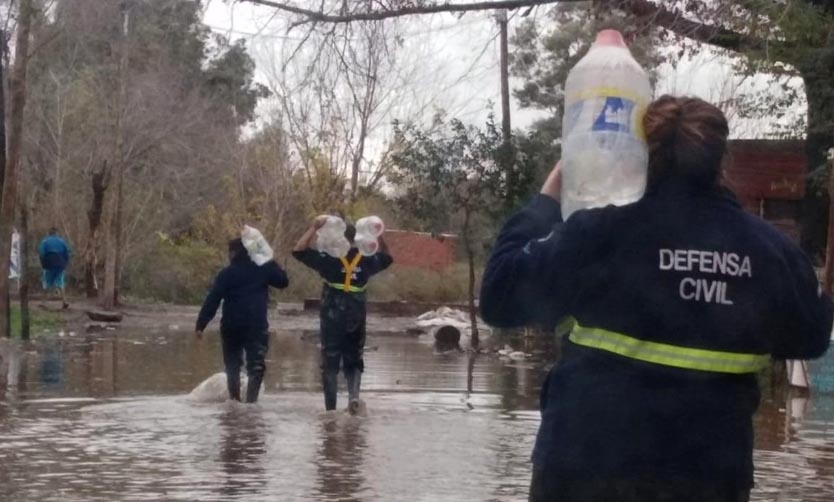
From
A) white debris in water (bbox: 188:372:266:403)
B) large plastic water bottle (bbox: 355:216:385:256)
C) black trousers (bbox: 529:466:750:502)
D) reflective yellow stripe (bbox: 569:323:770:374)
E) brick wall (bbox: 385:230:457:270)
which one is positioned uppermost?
brick wall (bbox: 385:230:457:270)

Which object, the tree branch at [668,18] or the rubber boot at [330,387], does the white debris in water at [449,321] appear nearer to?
the rubber boot at [330,387]

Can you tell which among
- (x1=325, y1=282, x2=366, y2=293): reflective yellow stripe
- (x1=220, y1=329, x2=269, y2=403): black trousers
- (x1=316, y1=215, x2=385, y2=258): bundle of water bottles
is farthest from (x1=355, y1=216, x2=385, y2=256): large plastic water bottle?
(x1=220, y1=329, x2=269, y2=403): black trousers

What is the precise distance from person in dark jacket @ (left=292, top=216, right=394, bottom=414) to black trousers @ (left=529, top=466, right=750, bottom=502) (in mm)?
9406

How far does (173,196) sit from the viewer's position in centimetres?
4409

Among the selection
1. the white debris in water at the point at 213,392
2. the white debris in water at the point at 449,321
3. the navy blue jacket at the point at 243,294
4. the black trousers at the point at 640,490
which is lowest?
the white debris in water at the point at 213,392

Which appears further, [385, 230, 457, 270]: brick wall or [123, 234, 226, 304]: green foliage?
[385, 230, 457, 270]: brick wall

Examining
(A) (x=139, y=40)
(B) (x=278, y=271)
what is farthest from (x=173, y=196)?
(B) (x=278, y=271)

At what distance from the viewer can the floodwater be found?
9312 millimetres

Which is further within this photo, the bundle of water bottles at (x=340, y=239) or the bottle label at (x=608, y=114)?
the bundle of water bottles at (x=340, y=239)

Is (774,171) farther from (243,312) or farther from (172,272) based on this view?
(172,272)

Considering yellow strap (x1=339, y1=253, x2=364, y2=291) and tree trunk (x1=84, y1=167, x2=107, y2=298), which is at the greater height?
tree trunk (x1=84, y1=167, x2=107, y2=298)

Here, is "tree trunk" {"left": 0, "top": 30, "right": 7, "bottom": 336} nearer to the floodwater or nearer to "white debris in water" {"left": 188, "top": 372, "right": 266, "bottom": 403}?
the floodwater

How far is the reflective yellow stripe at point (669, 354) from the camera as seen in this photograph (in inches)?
139

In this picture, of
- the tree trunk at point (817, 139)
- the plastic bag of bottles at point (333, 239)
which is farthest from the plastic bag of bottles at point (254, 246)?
the tree trunk at point (817, 139)
